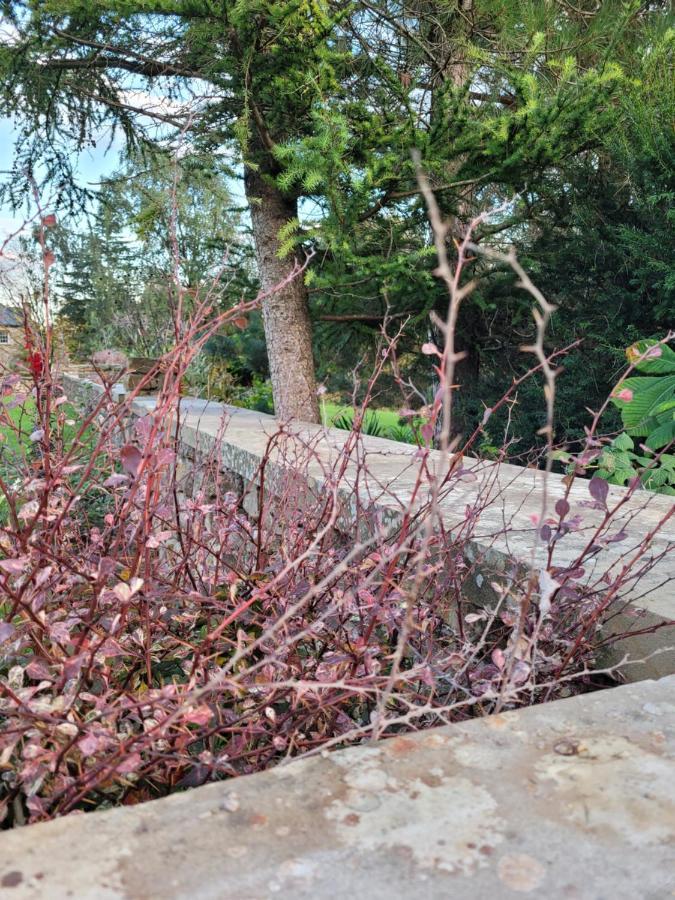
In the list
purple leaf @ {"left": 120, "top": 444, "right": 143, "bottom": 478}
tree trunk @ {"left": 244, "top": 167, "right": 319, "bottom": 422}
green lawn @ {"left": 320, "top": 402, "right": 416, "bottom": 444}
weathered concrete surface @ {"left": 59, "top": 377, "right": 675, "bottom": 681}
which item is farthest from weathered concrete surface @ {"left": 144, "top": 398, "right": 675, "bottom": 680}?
green lawn @ {"left": 320, "top": 402, "right": 416, "bottom": 444}

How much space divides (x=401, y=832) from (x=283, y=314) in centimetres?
619

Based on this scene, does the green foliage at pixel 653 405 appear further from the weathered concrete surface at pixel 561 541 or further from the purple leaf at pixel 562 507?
the purple leaf at pixel 562 507

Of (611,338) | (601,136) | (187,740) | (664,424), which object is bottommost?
(187,740)

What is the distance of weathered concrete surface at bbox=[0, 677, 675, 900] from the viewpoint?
26.0 inches

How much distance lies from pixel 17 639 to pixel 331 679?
596 millimetres

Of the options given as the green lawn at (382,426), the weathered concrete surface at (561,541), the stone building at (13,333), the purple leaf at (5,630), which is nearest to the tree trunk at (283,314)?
the green lawn at (382,426)

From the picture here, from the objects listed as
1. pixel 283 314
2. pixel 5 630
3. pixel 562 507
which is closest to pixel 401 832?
pixel 5 630

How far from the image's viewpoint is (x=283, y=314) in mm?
6664

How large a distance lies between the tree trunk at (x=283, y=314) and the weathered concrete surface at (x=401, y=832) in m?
5.81

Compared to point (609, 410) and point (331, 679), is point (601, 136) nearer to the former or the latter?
point (609, 410)

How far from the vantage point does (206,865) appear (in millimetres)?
684

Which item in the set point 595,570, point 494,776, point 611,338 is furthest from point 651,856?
point 611,338

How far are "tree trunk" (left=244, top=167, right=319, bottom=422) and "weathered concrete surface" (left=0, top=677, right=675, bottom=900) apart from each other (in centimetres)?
581

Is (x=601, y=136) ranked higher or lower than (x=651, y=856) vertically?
higher
